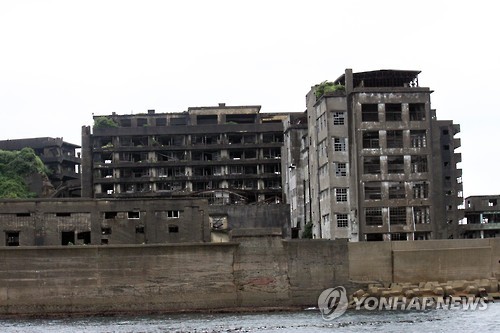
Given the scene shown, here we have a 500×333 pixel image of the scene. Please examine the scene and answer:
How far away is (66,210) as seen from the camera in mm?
80000

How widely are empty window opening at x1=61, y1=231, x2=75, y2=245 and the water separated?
9.15 meters

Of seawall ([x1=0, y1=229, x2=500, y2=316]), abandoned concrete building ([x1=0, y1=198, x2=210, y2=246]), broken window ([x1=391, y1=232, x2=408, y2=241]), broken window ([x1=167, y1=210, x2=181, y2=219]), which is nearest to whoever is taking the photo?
seawall ([x1=0, y1=229, x2=500, y2=316])

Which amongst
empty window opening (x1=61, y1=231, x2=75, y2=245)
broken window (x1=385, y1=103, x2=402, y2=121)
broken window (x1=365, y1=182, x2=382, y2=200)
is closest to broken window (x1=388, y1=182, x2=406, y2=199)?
broken window (x1=365, y1=182, x2=382, y2=200)

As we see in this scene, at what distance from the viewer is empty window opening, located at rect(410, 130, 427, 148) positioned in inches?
3548

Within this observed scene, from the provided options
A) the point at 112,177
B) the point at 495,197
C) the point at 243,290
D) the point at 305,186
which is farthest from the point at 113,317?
the point at 495,197

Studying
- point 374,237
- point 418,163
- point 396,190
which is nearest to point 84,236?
point 374,237

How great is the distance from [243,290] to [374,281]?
10.5m

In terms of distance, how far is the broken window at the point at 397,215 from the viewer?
89.3 metres

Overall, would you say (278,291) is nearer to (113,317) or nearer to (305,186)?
(113,317)

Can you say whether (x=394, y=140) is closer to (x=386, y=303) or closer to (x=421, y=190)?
(x=421, y=190)

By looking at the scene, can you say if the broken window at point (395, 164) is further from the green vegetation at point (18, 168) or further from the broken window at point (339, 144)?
the green vegetation at point (18, 168)

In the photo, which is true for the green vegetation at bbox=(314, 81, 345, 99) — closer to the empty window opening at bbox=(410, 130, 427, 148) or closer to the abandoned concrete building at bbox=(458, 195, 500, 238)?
the empty window opening at bbox=(410, 130, 427, 148)

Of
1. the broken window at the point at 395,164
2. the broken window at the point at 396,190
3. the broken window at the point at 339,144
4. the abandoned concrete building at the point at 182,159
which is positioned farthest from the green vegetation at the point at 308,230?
the abandoned concrete building at the point at 182,159

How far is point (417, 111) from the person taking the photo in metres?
90.9
